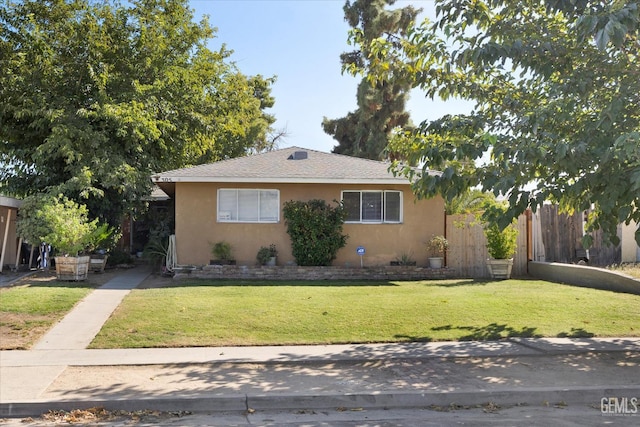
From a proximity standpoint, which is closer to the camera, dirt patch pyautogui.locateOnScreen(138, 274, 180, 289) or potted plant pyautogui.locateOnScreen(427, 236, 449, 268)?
dirt patch pyautogui.locateOnScreen(138, 274, 180, 289)

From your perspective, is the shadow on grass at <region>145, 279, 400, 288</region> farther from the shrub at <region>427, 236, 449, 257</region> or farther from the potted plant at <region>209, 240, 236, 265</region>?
the shrub at <region>427, 236, 449, 257</region>

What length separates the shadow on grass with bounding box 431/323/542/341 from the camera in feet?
30.7

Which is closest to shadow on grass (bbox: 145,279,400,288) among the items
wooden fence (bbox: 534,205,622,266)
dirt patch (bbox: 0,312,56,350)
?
dirt patch (bbox: 0,312,56,350)

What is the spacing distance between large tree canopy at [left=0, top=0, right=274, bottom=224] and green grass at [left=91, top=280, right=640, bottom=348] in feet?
21.2

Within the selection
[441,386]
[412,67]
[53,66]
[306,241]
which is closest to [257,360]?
[441,386]

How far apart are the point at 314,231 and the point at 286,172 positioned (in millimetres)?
2021

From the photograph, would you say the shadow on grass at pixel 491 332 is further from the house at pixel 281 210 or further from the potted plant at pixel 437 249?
the house at pixel 281 210

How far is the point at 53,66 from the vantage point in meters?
18.4

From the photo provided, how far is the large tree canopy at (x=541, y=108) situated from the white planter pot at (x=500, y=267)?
8.24 metres

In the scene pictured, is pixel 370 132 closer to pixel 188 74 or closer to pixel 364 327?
pixel 188 74

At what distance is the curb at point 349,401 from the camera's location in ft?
19.7

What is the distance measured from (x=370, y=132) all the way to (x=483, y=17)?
2596 centimetres

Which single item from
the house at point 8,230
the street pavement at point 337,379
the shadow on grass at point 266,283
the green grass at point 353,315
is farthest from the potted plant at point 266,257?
the street pavement at point 337,379

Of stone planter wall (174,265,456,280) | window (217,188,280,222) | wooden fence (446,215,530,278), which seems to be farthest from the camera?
wooden fence (446,215,530,278)
